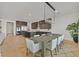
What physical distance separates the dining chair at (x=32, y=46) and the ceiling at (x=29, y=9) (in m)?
0.48

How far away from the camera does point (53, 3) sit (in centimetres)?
260

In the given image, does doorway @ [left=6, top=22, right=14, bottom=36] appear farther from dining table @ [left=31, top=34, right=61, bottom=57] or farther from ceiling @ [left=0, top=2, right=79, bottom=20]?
dining table @ [left=31, top=34, right=61, bottom=57]

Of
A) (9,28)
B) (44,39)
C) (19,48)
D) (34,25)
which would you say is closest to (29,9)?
(34,25)

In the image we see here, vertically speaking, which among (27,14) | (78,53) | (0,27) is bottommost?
(78,53)

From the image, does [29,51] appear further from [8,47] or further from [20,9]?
[20,9]

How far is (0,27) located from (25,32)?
1.62 feet

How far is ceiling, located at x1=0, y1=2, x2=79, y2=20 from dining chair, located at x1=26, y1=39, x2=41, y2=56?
18.9 inches

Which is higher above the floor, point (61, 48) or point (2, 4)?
point (2, 4)

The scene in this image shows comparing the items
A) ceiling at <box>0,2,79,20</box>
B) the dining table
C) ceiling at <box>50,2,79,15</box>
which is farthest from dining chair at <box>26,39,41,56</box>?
ceiling at <box>50,2,79,15</box>

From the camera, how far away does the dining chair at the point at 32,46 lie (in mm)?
2672

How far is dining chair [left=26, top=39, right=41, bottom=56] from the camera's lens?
2.67 m

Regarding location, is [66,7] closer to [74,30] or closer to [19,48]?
[74,30]

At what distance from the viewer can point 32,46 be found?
8.90ft

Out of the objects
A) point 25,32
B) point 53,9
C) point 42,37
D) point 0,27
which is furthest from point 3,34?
point 53,9
